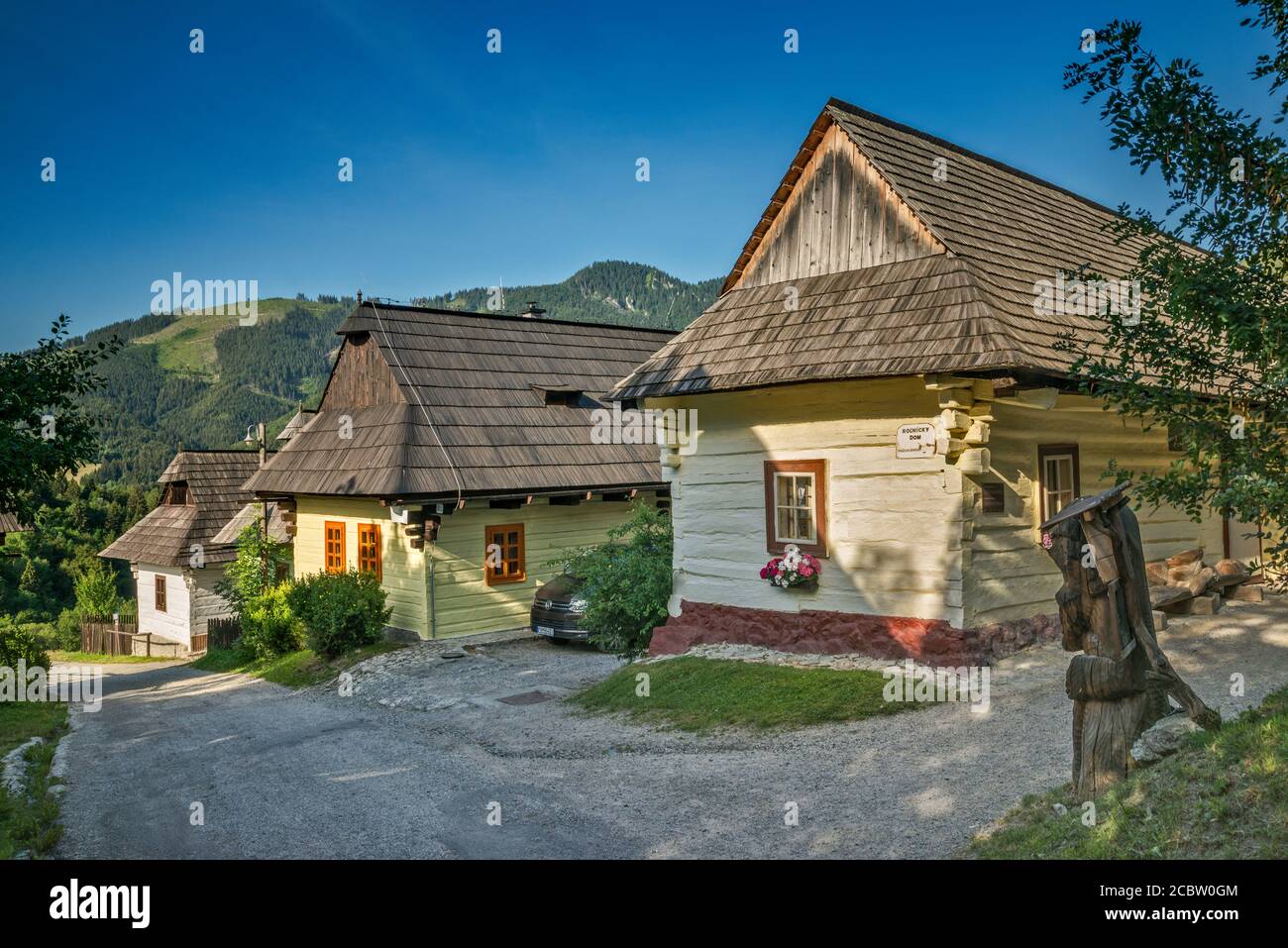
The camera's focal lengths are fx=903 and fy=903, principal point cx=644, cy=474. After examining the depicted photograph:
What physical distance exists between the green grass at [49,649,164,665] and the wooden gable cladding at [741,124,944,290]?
23585mm

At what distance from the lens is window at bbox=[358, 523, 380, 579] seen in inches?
728

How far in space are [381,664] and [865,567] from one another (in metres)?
8.78

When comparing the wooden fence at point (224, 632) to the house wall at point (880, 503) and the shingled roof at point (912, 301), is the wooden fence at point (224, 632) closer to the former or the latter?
the house wall at point (880, 503)

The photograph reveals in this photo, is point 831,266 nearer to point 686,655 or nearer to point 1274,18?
point 686,655

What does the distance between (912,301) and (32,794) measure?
36.2 feet

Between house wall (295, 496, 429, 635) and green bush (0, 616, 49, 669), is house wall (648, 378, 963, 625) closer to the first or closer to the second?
house wall (295, 496, 429, 635)

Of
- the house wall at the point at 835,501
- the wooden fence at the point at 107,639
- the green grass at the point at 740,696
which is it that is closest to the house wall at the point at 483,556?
the house wall at the point at 835,501

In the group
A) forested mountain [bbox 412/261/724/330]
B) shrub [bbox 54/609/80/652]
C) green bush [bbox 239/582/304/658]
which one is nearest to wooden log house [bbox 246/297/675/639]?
green bush [bbox 239/582/304/658]

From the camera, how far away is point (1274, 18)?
5.59 meters

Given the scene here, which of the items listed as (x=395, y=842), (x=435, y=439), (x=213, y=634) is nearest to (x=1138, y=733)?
(x=395, y=842)

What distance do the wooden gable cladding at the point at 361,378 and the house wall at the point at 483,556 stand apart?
316cm

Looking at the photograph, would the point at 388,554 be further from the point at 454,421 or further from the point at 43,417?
the point at 43,417

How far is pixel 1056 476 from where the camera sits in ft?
40.8

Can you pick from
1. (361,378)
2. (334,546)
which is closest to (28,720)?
(334,546)
